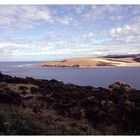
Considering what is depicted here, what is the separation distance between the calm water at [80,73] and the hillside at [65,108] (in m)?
0.11

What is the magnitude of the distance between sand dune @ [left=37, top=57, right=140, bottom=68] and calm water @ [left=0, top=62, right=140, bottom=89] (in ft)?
0.37

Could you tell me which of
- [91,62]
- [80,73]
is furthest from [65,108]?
[91,62]

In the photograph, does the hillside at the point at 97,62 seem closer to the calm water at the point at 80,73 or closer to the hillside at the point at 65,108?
the calm water at the point at 80,73

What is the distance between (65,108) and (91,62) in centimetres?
123

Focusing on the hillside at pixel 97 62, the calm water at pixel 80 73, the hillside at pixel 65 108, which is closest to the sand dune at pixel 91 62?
the hillside at pixel 97 62

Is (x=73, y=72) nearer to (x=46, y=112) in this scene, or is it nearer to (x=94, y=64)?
(x=94, y=64)

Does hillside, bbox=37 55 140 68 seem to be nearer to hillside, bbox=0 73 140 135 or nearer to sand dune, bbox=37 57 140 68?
sand dune, bbox=37 57 140 68

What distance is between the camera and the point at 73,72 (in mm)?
8422

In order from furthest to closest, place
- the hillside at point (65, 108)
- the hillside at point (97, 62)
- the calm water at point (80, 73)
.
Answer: the hillside at point (97, 62) → the calm water at point (80, 73) → the hillside at point (65, 108)

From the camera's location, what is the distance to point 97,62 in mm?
8602

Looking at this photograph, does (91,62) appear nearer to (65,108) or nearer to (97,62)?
(97,62)

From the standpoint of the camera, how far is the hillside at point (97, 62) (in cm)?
840

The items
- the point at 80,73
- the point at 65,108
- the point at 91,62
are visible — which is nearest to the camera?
the point at 65,108

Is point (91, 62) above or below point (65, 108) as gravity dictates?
above
